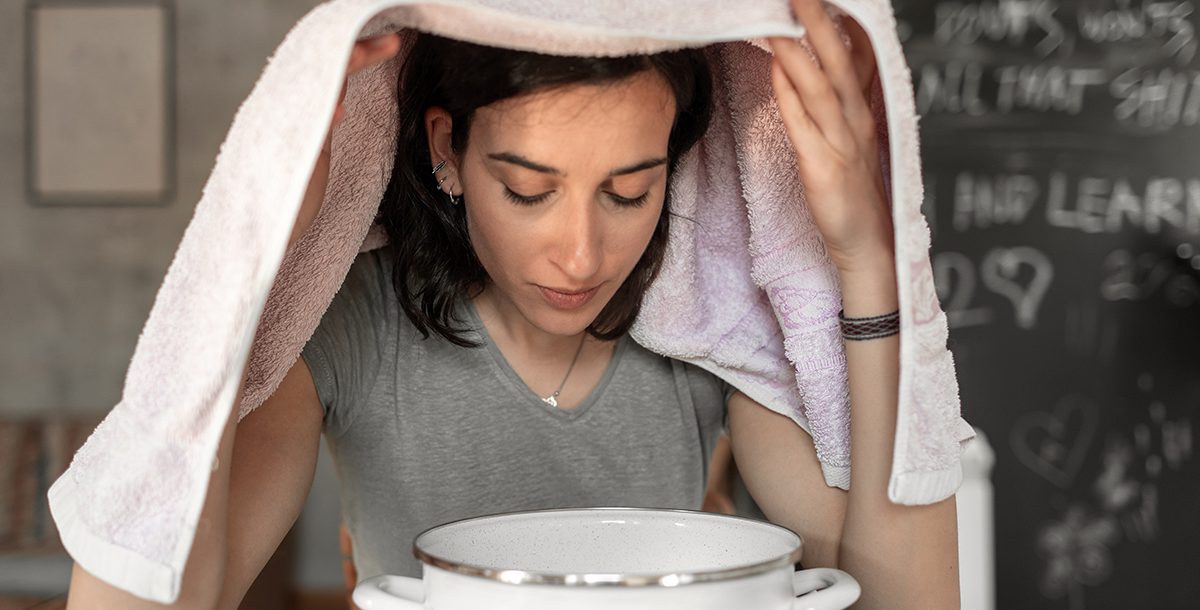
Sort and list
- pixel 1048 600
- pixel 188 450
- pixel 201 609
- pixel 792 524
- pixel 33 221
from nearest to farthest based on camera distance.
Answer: pixel 188 450, pixel 201 609, pixel 792 524, pixel 1048 600, pixel 33 221

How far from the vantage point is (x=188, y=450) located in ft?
2.05

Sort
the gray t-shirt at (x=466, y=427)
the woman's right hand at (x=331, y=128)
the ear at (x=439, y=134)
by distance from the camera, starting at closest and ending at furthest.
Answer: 1. the woman's right hand at (x=331, y=128)
2. the ear at (x=439, y=134)
3. the gray t-shirt at (x=466, y=427)

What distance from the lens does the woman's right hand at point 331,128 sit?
0.67 metres

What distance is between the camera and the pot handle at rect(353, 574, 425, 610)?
60 cm

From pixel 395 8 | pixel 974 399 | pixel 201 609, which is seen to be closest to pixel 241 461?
pixel 201 609

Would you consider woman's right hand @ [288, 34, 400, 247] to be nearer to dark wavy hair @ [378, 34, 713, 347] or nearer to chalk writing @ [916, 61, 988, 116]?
dark wavy hair @ [378, 34, 713, 347]

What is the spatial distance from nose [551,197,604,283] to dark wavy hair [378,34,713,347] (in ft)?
0.29

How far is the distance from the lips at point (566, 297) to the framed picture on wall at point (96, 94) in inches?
96.8

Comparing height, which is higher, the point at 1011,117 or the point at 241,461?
the point at 1011,117

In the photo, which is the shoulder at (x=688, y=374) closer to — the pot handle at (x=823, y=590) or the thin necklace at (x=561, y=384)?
the thin necklace at (x=561, y=384)

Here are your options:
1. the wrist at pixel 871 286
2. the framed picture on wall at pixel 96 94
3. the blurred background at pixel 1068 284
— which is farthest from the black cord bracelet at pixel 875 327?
the framed picture on wall at pixel 96 94

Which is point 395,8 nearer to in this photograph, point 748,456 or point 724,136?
point 724,136

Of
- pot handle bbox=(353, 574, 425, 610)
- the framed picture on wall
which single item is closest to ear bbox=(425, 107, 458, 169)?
pot handle bbox=(353, 574, 425, 610)

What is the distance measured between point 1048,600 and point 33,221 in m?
2.72
